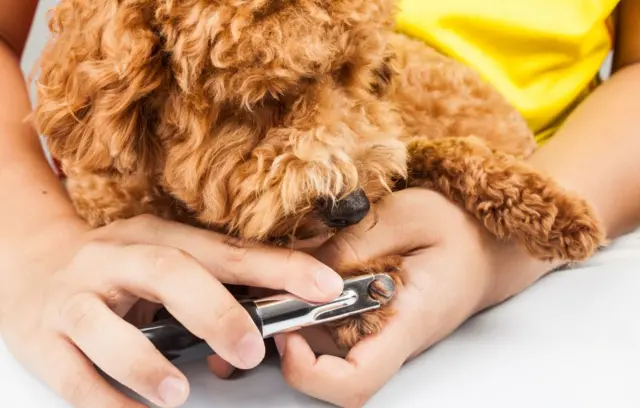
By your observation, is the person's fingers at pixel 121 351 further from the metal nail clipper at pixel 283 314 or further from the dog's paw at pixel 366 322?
the dog's paw at pixel 366 322

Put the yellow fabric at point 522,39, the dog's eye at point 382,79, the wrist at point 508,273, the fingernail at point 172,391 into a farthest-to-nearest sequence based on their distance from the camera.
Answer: the yellow fabric at point 522,39 < the dog's eye at point 382,79 < the wrist at point 508,273 < the fingernail at point 172,391

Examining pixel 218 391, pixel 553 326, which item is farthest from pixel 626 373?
pixel 218 391

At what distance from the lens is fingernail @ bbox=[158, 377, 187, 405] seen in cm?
63

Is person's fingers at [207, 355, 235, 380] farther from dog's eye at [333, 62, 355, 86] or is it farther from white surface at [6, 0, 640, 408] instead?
dog's eye at [333, 62, 355, 86]

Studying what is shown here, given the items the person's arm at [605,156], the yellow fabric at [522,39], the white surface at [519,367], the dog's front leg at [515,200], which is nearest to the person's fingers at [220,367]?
the white surface at [519,367]

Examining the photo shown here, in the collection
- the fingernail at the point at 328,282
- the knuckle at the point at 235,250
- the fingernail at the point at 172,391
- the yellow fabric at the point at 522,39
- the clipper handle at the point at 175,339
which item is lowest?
the clipper handle at the point at 175,339

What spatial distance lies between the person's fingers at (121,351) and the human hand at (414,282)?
138 millimetres

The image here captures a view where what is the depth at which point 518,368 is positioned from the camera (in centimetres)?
70

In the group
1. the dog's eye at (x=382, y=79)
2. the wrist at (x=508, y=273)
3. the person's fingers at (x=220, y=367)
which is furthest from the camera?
the dog's eye at (x=382, y=79)

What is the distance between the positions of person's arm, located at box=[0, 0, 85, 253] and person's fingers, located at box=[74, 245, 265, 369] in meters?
0.33

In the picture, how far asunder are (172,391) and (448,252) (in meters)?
0.40

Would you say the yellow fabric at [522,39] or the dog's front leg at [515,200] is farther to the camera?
the yellow fabric at [522,39]

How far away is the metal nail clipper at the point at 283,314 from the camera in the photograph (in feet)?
2.22

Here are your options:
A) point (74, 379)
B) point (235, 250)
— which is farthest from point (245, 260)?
point (74, 379)
